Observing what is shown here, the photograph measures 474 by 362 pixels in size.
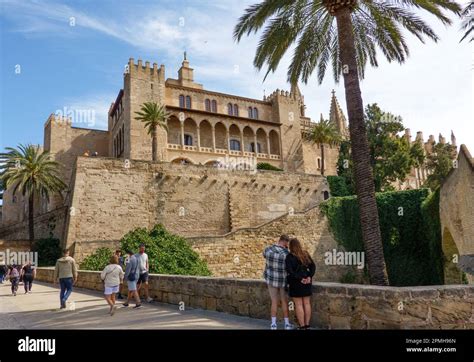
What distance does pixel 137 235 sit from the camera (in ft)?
72.9

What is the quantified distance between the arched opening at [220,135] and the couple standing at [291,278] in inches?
1526

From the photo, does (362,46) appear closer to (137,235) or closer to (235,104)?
(137,235)

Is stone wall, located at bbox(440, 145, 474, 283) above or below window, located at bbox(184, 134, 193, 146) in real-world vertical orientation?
below

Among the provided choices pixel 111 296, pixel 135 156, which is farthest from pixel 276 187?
pixel 111 296

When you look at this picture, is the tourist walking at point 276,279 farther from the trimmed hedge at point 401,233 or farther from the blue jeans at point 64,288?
the trimmed hedge at point 401,233

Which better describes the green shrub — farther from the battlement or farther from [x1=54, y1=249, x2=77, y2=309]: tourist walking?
[x1=54, y1=249, x2=77, y2=309]: tourist walking

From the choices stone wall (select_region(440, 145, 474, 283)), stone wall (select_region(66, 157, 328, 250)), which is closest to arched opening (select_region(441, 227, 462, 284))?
stone wall (select_region(440, 145, 474, 283))

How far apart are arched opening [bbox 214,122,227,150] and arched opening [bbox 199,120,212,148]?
2.80 feet

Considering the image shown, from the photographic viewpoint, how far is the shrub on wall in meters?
20.5

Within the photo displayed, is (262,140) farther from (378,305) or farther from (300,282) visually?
(378,305)

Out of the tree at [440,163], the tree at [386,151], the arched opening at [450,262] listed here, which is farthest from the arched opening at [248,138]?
the arched opening at [450,262]

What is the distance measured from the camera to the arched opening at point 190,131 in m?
43.7
